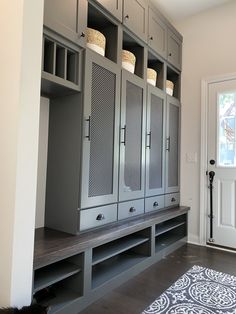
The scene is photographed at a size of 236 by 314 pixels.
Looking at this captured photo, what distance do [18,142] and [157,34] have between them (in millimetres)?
2251

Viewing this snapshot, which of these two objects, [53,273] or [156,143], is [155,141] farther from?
[53,273]

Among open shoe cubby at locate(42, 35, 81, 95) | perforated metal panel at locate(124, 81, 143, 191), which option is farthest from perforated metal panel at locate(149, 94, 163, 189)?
open shoe cubby at locate(42, 35, 81, 95)

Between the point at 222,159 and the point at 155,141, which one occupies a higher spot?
the point at 155,141

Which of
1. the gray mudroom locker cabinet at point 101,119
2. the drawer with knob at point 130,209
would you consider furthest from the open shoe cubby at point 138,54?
the drawer with knob at point 130,209

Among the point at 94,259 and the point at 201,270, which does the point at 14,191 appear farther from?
the point at 201,270

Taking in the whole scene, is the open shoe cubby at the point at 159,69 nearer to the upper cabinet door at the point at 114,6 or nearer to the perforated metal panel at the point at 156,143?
the perforated metal panel at the point at 156,143

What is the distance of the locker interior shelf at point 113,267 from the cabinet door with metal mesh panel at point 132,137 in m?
0.57

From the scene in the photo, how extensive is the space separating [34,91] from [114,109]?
3.10 ft

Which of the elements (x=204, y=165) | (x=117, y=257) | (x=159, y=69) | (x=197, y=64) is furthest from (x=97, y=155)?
(x=197, y=64)

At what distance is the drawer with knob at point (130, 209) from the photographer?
2.24 meters

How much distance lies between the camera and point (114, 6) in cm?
215

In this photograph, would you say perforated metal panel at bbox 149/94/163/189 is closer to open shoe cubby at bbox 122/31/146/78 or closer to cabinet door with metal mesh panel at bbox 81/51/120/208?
open shoe cubby at bbox 122/31/146/78

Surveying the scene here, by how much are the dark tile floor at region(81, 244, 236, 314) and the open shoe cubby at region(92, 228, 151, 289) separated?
118 millimetres

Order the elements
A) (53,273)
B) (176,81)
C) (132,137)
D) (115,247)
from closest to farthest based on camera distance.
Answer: (53,273) → (115,247) → (132,137) → (176,81)
